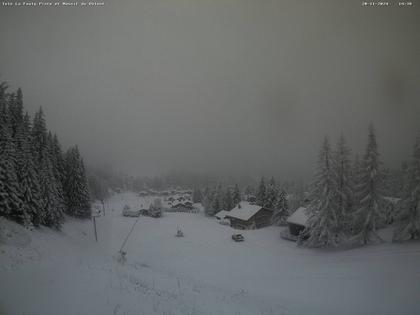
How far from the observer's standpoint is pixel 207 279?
2112 centimetres

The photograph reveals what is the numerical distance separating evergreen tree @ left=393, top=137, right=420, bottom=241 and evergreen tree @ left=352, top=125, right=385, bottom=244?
199cm

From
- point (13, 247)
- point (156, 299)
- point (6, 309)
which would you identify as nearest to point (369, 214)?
point (156, 299)

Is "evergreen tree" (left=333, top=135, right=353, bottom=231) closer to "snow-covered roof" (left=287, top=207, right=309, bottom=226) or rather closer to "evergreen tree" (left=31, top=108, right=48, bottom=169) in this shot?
"snow-covered roof" (left=287, top=207, right=309, bottom=226)

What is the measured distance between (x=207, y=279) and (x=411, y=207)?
68.8 ft

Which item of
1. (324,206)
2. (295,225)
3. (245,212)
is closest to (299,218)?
(295,225)

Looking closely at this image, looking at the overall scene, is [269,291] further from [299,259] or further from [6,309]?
[6,309]

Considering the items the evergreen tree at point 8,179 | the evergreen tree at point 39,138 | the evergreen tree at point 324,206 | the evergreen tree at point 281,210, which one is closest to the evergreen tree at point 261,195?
the evergreen tree at point 281,210

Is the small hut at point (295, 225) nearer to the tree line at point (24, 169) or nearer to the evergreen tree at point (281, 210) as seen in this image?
the evergreen tree at point (281, 210)

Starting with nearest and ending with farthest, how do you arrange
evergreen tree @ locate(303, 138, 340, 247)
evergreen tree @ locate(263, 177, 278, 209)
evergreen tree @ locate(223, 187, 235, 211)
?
evergreen tree @ locate(303, 138, 340, 247) → evergreen tree @ locate(263, 177, 278, 209) → evergreen tree @ locate(223, 187, 235, 211)

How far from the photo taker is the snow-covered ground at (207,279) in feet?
34.2

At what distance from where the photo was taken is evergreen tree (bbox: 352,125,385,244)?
24.7 metres

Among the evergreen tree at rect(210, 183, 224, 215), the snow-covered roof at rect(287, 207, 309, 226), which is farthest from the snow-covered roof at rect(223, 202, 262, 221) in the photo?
the evergreen tree at rect(210, 183, 224, 215)

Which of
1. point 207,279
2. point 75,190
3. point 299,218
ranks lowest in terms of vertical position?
point 299,218

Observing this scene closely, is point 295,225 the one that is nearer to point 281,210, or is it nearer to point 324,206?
point 324,206
